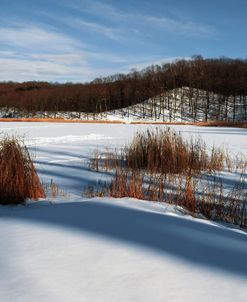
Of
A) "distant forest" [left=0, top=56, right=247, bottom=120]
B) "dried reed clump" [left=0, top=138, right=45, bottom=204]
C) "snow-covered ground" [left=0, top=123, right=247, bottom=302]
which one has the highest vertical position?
"distant forest" [left=0, top=56, right=247, bottom=120]

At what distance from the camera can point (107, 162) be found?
6449mm

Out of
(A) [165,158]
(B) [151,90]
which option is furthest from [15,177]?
(B) [151,90]

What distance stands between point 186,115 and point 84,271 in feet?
194

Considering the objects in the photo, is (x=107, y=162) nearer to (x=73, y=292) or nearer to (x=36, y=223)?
(x=36, y=223)

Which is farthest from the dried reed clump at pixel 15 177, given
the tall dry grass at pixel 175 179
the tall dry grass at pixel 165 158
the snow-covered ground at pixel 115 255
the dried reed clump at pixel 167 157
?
the dried reed clump at pixel 167 157

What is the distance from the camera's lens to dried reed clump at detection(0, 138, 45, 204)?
146 inches

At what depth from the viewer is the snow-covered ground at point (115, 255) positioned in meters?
1.69

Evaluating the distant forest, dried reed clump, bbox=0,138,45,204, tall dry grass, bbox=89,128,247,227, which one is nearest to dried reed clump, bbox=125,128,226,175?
tall dry grass, bbox=89,128,247,227

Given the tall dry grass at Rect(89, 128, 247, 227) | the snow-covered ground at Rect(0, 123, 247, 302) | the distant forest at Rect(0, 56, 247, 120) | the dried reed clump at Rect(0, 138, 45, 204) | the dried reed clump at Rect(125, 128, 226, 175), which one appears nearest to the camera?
the snow-covered ground at Rect(0, 123, 247, 302)

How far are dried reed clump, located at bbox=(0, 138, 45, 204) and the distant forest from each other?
55.9m

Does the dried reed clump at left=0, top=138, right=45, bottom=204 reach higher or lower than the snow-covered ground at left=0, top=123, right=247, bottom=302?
higher

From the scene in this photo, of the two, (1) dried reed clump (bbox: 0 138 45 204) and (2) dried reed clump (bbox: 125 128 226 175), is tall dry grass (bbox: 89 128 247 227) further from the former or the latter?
(1) dried reed clump (bbox: 0 138 45 204)

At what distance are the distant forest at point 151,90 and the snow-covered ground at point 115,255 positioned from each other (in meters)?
56.9

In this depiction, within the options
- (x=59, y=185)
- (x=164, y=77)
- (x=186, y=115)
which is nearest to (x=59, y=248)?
(x=59, y=185)
